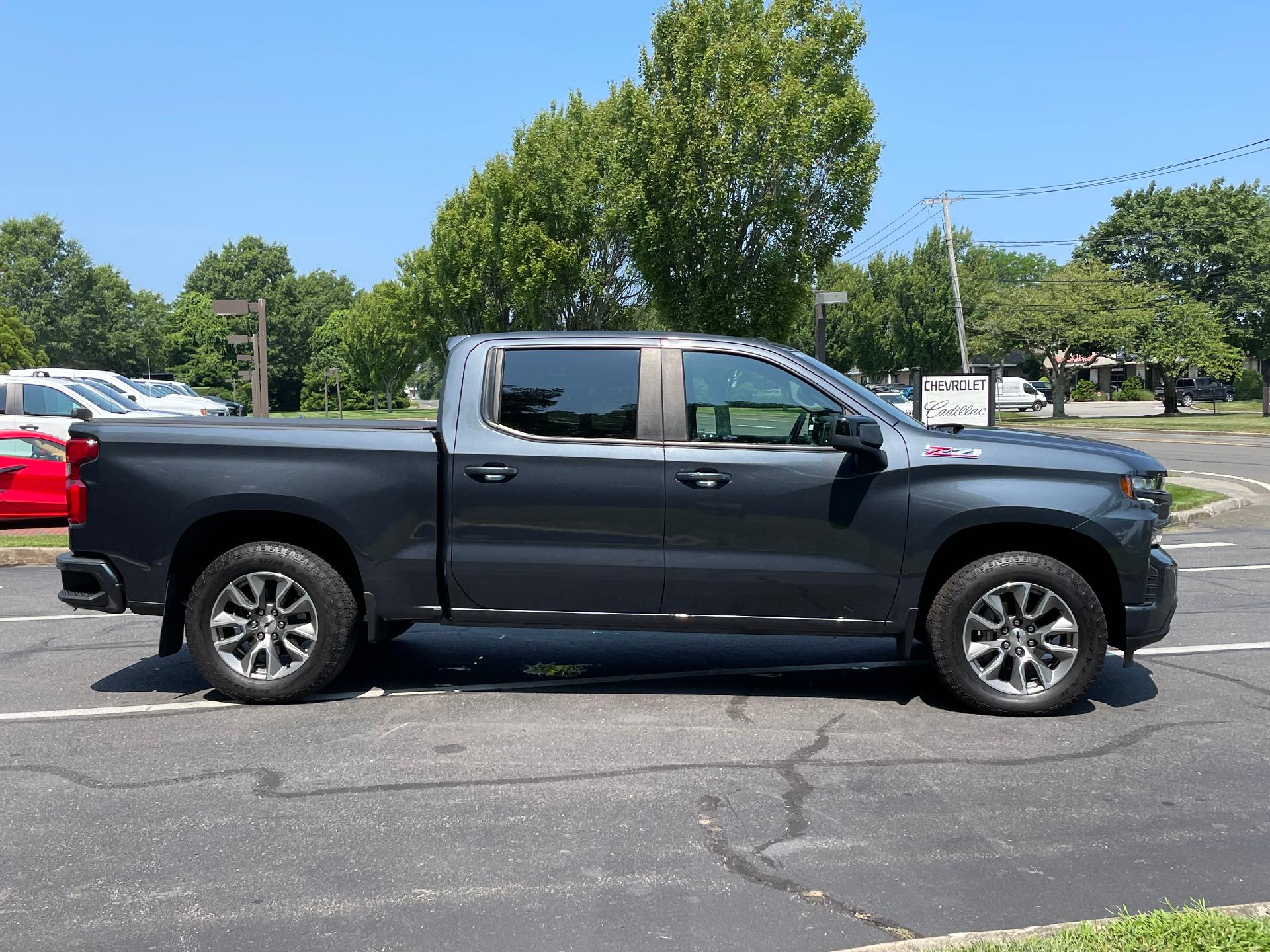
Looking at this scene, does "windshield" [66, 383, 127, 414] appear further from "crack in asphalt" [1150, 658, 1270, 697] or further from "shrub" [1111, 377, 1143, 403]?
"shrub" [1111, 377, 1143, 403]

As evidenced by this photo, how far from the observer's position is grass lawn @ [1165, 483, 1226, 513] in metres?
14.6

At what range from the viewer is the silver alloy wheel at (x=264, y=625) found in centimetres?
575

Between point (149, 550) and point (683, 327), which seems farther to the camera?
point (683, 327)

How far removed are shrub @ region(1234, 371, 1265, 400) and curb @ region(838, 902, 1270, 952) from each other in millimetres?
78077

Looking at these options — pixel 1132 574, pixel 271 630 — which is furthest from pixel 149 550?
pixel 1132 574

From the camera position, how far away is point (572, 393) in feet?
18.7

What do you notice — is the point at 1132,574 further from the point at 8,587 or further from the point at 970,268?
the point at 970,268

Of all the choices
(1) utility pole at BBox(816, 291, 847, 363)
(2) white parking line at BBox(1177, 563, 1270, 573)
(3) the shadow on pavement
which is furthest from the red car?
(2) white parking line at BBox(1177, 563, 1270, 573)

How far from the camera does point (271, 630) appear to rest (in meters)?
5.79

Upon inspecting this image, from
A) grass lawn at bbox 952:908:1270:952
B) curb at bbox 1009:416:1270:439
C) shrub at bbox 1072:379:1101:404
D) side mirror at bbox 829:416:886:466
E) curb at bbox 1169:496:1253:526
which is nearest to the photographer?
grass lawn at bbox 952:908:1270:952

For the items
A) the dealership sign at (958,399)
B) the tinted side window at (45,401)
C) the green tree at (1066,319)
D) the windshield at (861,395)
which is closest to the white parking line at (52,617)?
the windshield at (861,395)

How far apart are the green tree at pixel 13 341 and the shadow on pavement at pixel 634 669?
56444 mm

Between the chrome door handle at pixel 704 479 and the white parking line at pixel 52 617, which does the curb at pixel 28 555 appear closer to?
the white parking line at pixel 52 617

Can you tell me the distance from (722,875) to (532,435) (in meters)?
2.59
